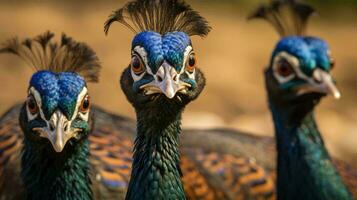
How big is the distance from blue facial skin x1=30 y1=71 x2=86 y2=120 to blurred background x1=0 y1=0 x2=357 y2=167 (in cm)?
533

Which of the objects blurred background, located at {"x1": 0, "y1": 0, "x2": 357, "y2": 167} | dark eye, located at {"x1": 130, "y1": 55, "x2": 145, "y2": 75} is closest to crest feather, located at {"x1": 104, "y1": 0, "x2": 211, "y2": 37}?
dark eye, located at {"x1": 130, "y1": 55, "x2": 145, "y2": 75}

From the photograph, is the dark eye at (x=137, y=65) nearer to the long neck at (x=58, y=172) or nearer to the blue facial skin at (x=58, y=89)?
the blue facial skin at (x=58, y=89)

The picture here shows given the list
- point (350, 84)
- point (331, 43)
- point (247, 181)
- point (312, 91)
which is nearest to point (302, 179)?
point (312, 91)

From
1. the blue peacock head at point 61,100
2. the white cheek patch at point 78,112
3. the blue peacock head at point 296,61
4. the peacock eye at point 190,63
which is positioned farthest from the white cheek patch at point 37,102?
the blue peacock head at point 296,61

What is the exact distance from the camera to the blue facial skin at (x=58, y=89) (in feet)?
21.5

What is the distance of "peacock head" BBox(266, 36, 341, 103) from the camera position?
24.3 feet

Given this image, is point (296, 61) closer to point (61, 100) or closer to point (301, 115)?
point (301, 115)

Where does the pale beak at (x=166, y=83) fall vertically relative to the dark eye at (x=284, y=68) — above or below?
above

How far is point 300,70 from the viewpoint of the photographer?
24.7ft

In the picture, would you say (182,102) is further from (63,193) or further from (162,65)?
(63,193)

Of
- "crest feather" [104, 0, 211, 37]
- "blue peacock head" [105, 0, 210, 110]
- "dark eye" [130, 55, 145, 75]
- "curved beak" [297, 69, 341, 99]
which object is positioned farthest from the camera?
"curved beak" [297, 69, 341, 99]

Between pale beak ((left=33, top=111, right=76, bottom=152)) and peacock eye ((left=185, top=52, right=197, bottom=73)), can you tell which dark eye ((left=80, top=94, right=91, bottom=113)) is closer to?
pale beak ((left=33, top=111, right=76, bottom=152))

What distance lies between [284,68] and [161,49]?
71.1 inches

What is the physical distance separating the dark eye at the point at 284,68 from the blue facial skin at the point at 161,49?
5.17 feet
